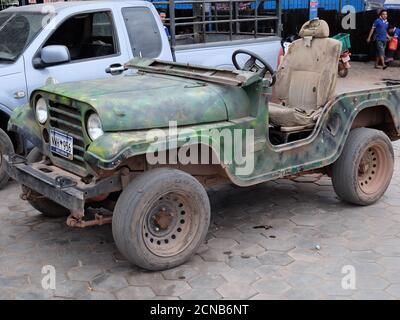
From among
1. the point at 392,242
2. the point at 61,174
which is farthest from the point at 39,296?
the point at 392,242

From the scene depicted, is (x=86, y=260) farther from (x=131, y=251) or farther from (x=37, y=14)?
(x=37, y=14)

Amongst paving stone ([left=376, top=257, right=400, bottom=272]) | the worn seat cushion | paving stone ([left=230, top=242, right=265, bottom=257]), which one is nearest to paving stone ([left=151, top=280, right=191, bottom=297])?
paving stone ([left=230, top=242, right=265, bottom=257])

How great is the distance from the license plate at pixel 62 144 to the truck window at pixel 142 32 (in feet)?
7.72

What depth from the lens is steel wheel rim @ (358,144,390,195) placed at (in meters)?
5.40

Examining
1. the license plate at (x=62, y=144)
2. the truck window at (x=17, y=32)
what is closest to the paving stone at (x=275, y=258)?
the license plate at (x=62, y=144)

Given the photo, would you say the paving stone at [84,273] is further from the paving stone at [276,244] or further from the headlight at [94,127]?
the paving stone at [276,244]

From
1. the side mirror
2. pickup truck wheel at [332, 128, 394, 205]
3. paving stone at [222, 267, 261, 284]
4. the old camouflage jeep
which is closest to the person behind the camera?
the old camouflage jeep

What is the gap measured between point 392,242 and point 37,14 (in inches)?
172

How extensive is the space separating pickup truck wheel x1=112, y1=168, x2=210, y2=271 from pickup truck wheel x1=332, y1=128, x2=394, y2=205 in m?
1.62

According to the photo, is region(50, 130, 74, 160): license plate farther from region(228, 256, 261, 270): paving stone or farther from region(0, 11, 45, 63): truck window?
region(0, 11, 45, 63): truck window

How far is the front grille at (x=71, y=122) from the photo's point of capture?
407cm

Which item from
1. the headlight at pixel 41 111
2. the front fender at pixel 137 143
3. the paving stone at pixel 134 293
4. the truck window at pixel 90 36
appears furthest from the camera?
the truck window at pixel 90 36

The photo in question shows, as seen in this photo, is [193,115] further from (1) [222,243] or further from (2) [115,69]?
(2) [115,69]

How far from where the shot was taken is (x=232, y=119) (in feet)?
14.2
